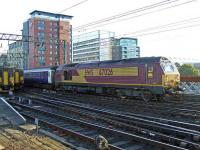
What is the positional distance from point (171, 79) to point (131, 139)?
12651mm

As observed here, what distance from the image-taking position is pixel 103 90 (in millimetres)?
27297

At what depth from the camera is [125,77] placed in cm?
2433

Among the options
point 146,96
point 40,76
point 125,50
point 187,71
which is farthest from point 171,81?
point 125,50

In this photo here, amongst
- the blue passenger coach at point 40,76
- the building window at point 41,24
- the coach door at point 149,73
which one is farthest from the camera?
the building window at point 41,24

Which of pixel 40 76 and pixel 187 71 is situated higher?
pixel 187 71

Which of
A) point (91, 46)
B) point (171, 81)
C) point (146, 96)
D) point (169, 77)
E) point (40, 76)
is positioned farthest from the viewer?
point (91, 46)

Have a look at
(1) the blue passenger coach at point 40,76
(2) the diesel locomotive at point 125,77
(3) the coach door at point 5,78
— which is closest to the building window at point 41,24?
(1) the blue passenger coach at point 40,76

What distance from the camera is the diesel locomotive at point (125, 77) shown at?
71.8 feet

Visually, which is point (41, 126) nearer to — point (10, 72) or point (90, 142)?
point (90, 142)

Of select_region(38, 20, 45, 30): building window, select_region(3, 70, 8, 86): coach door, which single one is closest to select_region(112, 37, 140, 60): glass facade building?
select_region(38, 20, 45, 30): building window

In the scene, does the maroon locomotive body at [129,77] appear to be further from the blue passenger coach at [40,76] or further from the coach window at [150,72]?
the blue passenger coach at [40,76]

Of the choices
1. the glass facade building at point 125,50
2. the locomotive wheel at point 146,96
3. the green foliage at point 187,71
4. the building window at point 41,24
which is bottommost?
the locomotive wheel at point 146,96

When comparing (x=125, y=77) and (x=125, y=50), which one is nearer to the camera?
(x=125, y=77)

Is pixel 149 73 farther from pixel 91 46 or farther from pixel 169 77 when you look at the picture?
pixel 91 46
